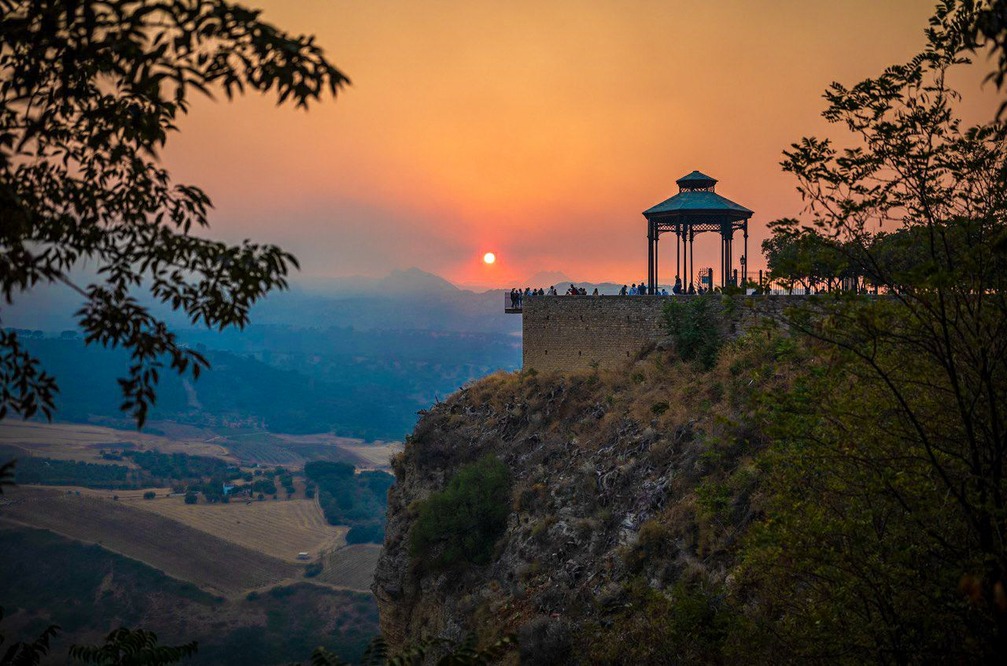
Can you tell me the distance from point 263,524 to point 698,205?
286 feet

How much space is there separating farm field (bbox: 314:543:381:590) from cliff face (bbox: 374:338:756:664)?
193 ft

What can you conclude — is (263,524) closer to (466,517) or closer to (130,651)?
(466,517)

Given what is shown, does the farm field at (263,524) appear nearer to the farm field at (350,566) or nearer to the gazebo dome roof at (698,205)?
the farm field at (350,566)

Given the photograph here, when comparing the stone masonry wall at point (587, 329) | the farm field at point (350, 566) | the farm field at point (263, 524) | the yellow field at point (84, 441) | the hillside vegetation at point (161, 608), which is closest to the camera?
the stone masonry wall at point (587, 329)

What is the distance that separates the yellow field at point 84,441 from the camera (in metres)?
128

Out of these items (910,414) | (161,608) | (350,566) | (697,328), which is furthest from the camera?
(350,566)

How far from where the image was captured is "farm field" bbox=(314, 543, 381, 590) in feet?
299

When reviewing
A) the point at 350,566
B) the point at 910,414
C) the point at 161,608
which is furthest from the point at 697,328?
the point at 350,566

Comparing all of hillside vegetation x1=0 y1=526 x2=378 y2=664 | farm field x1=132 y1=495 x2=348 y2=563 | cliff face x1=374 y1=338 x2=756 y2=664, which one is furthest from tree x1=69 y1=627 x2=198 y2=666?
farm field x1=132 y1=495 x2=348 y2=563

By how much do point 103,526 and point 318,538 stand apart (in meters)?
25.5

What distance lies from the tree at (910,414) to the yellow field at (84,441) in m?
123

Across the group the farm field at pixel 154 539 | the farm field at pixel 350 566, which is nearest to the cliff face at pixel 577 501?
the farm field at pixel 154 539

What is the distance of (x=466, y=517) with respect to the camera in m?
26.3

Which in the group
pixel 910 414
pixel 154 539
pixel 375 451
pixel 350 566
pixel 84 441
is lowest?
pixel 350 566
